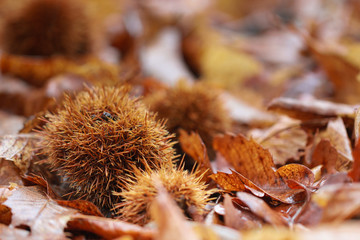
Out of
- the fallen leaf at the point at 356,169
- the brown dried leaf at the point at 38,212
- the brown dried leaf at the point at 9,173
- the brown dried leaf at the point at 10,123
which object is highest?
the brown dried leaf at the point at 10,123

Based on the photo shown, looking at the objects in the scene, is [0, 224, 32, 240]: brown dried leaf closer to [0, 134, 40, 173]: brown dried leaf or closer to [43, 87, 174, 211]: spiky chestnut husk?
[43, 87, 174, 211]: spiky chestnut husk

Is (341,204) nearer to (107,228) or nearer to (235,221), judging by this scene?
(235,221)

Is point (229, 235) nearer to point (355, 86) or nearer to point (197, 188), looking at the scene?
point (197, 188)

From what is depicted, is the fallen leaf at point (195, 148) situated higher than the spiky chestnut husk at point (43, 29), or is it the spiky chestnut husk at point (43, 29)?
the spiky chestnut husk at point (43, 29)

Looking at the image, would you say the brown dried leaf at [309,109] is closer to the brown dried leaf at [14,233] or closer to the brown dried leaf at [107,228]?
the brown dried leaf at [107,228]

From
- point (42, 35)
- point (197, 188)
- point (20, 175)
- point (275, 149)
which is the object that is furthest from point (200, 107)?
point (42, 35)

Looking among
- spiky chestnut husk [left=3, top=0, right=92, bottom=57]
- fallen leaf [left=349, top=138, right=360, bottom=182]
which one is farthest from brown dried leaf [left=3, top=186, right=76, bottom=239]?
spiky chestnut husk [left=3, top=0, right=92, bottom=57]

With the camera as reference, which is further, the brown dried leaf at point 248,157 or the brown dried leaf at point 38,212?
the brown dried leaf at point 248,157

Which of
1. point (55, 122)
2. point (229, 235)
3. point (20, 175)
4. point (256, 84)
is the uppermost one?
point (55, 122)

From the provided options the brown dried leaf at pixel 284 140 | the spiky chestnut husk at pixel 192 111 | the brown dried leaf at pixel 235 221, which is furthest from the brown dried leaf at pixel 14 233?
the brown dried leaf at pixel 284 140
